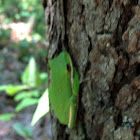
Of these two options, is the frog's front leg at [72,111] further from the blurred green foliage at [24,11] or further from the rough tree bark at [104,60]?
the blurred green foliage at [24,11]

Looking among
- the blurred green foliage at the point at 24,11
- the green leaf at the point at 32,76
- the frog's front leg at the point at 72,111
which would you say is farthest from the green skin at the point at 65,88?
the blurred green foliage at the point at 24,11

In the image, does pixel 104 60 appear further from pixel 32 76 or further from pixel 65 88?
pixel 32 76

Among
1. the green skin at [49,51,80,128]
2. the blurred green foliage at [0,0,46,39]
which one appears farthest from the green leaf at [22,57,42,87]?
the blurred green foliage at [0,0,46,39]

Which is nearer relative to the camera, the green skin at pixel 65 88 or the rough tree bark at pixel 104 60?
the rough tree bark at pixel 104 60

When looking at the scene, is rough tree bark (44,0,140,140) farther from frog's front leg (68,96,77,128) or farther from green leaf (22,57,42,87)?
green leaf (22,57,42,87)

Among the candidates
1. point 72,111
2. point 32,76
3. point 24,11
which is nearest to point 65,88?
point 72,111

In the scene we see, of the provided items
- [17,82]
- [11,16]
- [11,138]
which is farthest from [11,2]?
[11,138]

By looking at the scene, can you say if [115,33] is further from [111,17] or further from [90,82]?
[90,82]
